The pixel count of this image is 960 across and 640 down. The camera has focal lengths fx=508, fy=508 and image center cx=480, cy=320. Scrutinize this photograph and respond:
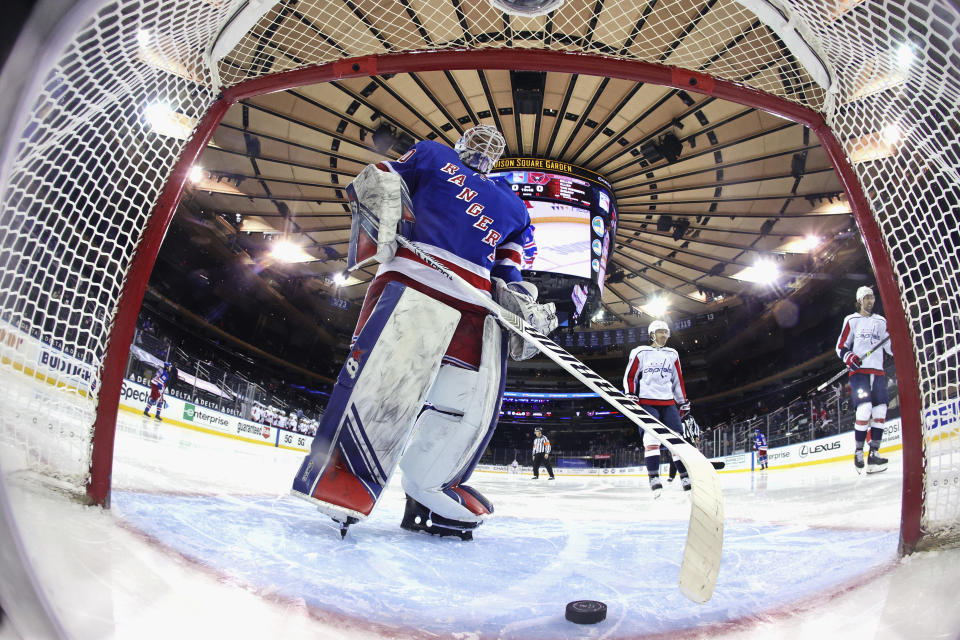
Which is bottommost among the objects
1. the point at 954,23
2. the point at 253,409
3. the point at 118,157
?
the point at 253,409

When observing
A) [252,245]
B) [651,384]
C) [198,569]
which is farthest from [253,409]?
[198,569]

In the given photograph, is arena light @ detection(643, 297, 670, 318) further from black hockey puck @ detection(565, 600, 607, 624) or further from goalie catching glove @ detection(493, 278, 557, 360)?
black hockey puck @ detection(565, 600, 607, 624)

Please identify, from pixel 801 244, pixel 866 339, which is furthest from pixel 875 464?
pixel 801 244

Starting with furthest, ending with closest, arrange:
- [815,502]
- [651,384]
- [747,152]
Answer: [747,152]
[651,384]
[815,502]

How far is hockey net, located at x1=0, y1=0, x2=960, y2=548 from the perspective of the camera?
1253mm

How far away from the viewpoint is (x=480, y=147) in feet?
6.93

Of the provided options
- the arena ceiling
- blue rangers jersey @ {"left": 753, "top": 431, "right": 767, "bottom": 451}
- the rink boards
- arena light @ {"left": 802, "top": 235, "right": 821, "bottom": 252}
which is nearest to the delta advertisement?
the rink boards

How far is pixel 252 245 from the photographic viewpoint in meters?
14.3

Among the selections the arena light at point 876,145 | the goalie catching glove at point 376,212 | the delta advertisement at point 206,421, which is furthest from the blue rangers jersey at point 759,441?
the goalie catching glove at point 376,212

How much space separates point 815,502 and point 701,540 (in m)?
3.08

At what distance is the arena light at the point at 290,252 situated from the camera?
40.2ft

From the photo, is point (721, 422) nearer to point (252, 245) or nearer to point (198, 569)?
point (252, 245)

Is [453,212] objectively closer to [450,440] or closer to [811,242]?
[450,440]

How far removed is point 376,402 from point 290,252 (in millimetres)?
11993
